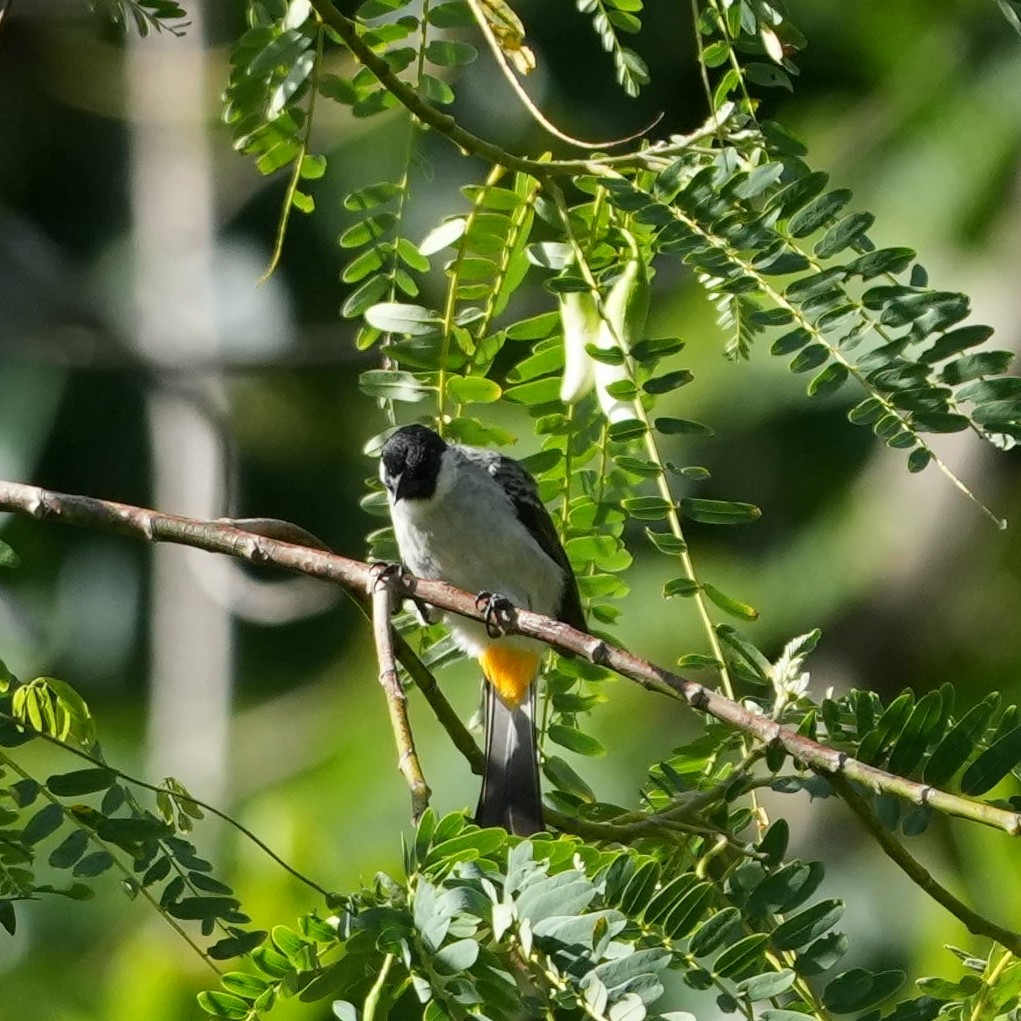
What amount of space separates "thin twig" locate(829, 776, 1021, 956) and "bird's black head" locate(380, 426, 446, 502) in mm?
1411

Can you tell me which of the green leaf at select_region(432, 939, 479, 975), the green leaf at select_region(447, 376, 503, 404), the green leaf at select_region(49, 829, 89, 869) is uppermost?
the green leaf at select_region(447, 376, 503, 404)

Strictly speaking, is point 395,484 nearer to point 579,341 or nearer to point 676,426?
point 579,341

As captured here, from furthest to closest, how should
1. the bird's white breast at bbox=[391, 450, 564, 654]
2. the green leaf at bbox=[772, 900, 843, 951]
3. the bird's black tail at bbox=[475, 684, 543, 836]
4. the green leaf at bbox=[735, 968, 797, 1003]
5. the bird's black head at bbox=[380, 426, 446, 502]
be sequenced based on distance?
the bird's white breast at bbox=[391, 450, 564, 654]
the bird's black head at bbox=[380, 426, 446, 502]
the bird's black tail at bbox=[475, 684, 543, 836]
the green leaf at bbox=[772, 900, 843, 951]
the green leaf at bbox=[735, 968, 797, 1003]

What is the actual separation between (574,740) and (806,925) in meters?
0.62

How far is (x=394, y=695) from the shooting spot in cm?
161

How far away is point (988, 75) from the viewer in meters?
5.27

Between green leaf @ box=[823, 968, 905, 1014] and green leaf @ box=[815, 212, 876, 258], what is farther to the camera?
green leaf @ box=[815, 212, 876, 258]

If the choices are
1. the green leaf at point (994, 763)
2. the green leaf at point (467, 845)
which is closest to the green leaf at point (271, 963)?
the green leaf at point (467, 845)

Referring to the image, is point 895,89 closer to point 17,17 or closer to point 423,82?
point 17,17

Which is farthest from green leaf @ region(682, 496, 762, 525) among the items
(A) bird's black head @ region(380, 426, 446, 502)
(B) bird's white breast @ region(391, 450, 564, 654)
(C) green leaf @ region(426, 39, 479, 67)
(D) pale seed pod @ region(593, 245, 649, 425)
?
(B) bird's white breast @ region(391, 450, 564, 654)

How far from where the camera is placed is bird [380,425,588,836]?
9.55 ft

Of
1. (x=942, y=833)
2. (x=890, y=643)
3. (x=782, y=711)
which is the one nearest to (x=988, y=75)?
(x=890, y=643)

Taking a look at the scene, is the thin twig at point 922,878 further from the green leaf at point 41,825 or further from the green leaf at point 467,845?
the green leaf at point 41,825

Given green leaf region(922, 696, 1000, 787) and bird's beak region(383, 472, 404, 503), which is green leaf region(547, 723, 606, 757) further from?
bird's beak region(383, 472, 404, 503)
